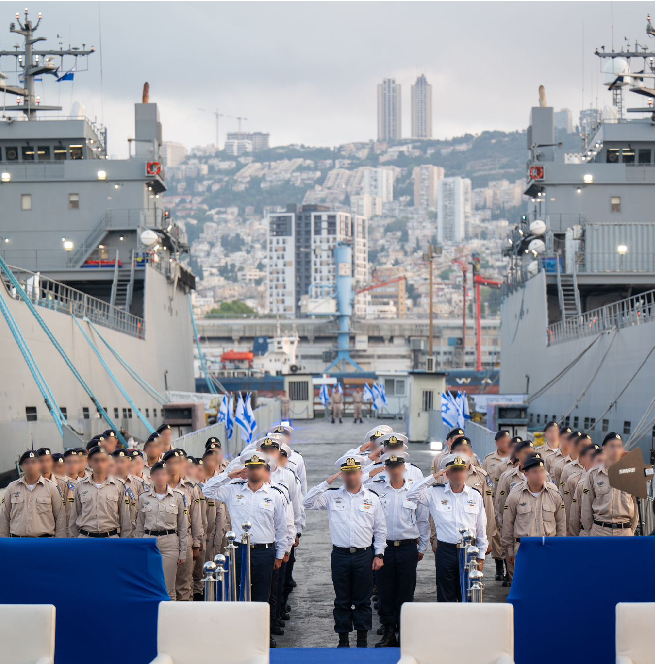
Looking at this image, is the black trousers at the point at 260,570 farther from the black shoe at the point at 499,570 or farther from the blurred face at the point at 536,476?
the black shoe at the point at 499,570

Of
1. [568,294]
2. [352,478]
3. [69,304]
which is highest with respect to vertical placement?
[568,294]

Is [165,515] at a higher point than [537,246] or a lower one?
lower

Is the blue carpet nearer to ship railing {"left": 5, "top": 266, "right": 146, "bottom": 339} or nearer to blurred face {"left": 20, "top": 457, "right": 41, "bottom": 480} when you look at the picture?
blurred face {"left": 20, "top": 457, "right": 41, "bottom": 480}

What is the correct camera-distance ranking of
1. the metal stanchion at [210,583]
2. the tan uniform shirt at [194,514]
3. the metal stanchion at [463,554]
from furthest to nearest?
the tan uniform shirt at [194,514], the metal stanchion at [463,554], the metal stanchion at [210,583]

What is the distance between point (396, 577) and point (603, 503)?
2326 mm

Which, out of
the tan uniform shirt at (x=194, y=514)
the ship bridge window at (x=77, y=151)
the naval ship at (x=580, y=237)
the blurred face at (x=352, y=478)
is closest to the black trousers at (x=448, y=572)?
the blurred face at (x=352, y=478)

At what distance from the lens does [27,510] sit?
952 centimetres

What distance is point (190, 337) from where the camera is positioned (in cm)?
4819

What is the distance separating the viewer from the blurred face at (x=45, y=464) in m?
9.65

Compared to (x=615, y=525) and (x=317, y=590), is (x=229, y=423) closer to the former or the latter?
(x=317, y=590)

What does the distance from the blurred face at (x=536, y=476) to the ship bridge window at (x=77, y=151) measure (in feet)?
105

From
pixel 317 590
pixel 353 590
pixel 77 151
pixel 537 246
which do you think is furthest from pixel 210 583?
pixel 77 151

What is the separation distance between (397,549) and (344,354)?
80505 millimetres

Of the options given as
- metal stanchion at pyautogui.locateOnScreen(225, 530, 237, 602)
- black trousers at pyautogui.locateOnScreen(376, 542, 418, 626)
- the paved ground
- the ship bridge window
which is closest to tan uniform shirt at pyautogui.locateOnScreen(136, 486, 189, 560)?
the paved ground
